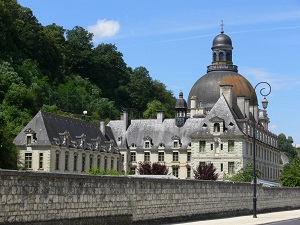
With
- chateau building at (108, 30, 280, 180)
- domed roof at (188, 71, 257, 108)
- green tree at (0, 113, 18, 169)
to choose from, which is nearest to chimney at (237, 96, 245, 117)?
chateau building at (108, 30, 280, 180)

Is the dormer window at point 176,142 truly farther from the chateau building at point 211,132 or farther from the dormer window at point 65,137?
the dormer window at point 65,137

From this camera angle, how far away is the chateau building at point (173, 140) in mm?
72062

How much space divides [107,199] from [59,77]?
88.6 meters

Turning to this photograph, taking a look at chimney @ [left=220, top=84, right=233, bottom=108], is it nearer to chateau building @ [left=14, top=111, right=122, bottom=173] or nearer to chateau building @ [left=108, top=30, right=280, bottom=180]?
chateau building @ [left=108, top=30, right=280, bottom=180]

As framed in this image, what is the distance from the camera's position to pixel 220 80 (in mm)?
105500

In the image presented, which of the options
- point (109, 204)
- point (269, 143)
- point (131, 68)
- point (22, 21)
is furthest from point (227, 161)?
point (131, 68)

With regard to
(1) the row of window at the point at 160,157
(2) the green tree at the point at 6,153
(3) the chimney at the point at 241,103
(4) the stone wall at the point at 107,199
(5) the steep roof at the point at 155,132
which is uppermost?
(3) the chimney at the point at 241,103

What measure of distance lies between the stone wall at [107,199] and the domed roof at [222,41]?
6934 centimetres

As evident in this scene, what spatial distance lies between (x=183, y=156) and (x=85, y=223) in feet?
212

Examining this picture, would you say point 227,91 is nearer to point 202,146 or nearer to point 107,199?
point 202,146

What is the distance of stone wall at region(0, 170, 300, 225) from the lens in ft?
70.3

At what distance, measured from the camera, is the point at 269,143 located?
318ft

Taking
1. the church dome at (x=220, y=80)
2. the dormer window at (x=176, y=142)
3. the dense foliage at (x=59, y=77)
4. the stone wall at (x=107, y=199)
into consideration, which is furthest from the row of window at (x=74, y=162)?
the stone wall at (x=107, y=199)

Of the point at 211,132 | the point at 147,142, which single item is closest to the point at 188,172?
the point at 147,142
